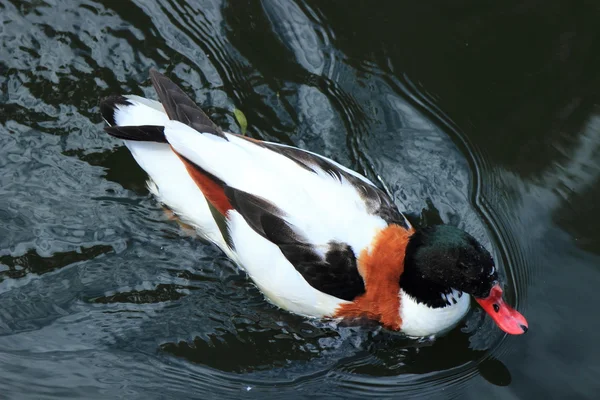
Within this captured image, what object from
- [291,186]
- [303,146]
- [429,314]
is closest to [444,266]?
[429,314]

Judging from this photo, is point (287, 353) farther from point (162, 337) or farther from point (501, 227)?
point (501, 227)

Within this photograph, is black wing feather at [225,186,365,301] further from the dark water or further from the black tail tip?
the black tail tip

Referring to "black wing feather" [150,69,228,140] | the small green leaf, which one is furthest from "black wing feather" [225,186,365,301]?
the small green leaf

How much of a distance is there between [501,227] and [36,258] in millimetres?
2803

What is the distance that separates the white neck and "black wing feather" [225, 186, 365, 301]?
0.30m

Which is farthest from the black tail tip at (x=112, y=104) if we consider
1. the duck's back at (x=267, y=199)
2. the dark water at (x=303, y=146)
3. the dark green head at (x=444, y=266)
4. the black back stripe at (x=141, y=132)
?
the dark green head at (x=444, y=266)

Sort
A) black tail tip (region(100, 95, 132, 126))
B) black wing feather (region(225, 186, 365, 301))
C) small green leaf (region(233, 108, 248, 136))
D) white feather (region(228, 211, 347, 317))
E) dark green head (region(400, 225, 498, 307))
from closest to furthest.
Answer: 1. dark green head (region(400, 225, 498, 307))
2. black wing feather (region(225, 186, 365, 301))
3. white feather (region(228, 211, 347, 317))
4. black tail tip (region(100, 95, 132, 126))
5. small green leaf (region(233, 108, 248, 136))

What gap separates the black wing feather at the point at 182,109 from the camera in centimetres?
429

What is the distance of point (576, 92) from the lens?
521 centimetres

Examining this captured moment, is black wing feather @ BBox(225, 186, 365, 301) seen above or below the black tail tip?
above

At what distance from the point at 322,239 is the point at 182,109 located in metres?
1.13

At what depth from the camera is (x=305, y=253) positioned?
13.0 feet

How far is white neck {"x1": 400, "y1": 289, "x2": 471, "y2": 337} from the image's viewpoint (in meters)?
4.18

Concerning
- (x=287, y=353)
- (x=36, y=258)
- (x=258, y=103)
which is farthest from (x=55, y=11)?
(x=287, y=353)
